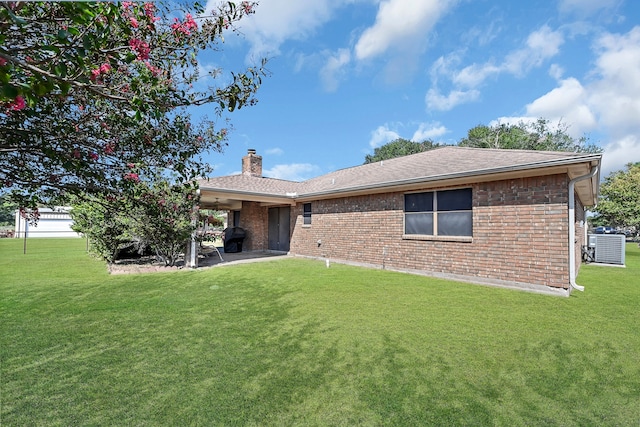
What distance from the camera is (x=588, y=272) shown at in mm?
10266

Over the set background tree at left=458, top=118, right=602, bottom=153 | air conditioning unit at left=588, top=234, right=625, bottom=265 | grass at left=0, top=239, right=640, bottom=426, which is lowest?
grass at left=0, top=239, right=640, bottom=426

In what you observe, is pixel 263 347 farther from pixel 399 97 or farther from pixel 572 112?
pixel 572 112

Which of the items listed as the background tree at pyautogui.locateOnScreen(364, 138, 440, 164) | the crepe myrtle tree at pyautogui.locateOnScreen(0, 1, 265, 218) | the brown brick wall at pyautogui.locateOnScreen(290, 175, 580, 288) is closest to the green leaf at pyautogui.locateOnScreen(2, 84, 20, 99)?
the crepe myrtle tree at pyautogui.locateOnScreen(0, 1, 265, 218)

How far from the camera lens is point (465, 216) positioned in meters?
8.49

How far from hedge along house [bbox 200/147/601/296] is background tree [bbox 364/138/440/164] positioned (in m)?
34.1

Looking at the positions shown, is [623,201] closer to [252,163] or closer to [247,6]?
[252,163]

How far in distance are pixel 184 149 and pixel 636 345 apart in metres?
6.51

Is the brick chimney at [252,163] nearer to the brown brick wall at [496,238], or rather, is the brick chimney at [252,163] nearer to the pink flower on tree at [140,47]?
the brown brick wall at [496,238]

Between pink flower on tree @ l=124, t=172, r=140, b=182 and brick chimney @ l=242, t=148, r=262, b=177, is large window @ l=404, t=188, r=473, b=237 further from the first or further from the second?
brick chimney @ l=242, t=148, r=262, b=177

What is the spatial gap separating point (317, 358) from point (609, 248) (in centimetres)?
1444

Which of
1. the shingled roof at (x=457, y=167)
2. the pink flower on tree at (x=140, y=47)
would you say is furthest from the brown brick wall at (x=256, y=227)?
the pink flower on tree at (x=140, y=47)

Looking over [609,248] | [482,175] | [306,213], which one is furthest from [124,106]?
[609,248]

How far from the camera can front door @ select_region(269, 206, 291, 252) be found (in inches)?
630

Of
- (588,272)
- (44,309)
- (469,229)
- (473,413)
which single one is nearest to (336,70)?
(469,229)
